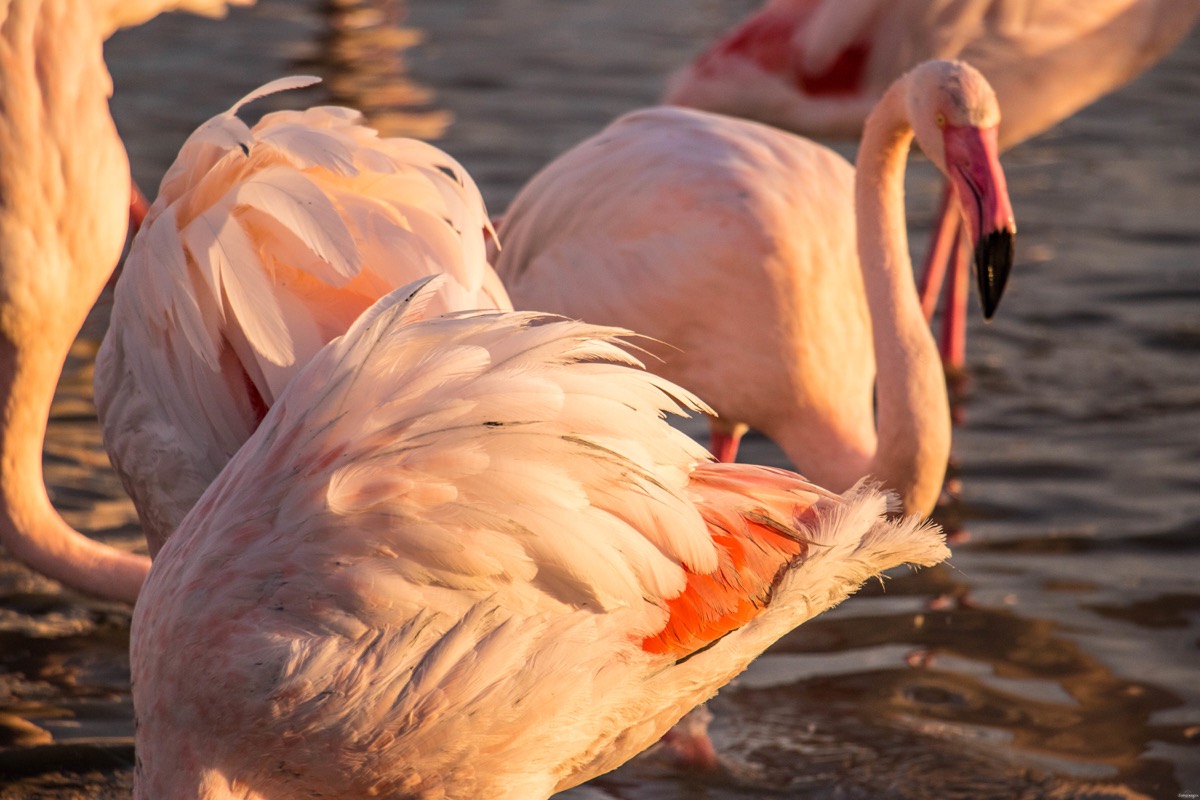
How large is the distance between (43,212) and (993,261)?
203 cm

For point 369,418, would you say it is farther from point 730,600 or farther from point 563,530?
point 730,600

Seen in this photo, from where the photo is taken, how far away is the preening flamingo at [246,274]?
291cm

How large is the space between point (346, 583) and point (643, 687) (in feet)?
1.76

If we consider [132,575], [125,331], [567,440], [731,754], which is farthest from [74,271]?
[731,754]

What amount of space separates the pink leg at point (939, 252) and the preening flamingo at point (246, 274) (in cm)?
297

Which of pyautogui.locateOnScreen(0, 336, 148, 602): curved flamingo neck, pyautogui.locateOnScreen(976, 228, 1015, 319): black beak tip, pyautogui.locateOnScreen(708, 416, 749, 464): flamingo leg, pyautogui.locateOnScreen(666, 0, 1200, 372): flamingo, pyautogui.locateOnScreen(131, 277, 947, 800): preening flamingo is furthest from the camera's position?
pyautogui.locateOnScreen(666, 0, 1200, 372): flamingo

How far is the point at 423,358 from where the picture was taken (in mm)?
2596

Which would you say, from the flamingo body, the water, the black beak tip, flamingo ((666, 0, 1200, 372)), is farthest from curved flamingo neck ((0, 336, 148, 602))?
flamingo ((666, 0, 1200, 372))

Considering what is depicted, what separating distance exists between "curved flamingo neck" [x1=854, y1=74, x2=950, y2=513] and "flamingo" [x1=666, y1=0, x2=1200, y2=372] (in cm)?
191

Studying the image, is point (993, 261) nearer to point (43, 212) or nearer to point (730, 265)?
point (730, 265)

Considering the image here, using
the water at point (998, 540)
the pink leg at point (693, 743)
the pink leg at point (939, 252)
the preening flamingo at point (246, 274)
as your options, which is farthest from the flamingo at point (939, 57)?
the preening flamingo at point (246, 274)

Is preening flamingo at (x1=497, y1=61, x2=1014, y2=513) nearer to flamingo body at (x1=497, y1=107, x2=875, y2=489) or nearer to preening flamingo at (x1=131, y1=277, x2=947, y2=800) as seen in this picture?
flamingo body at (x1=497, y1=107, x2=875, y2=489)

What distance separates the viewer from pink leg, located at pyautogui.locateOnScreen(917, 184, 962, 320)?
229 inches

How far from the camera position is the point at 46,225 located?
3154 mm
